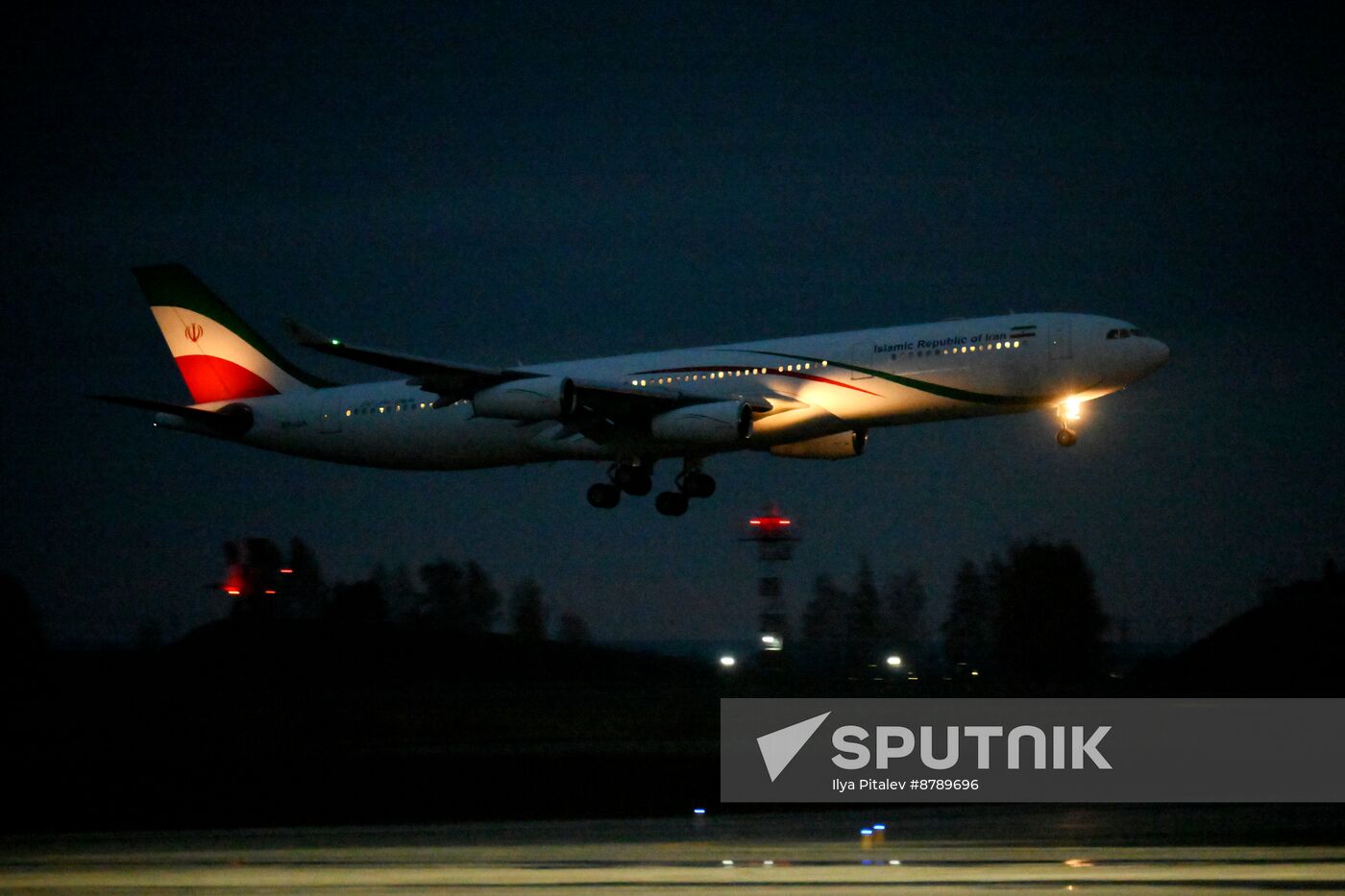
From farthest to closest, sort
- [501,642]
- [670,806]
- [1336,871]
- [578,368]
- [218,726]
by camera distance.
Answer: [501,642], [578,368], [218,726], [670,806], [1336,871]

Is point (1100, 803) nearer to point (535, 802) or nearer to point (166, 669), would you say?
point (535, 802)

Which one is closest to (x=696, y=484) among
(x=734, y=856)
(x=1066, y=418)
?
(x=1066, y=418)

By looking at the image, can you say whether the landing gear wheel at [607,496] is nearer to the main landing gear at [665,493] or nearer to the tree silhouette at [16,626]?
the main landing gear at [665,493]

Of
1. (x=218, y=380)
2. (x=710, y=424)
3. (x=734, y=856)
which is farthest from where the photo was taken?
(x=218, y=380)

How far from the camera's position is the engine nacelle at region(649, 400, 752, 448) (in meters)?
44.4

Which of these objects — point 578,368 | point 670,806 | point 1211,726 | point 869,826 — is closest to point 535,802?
point 670,806

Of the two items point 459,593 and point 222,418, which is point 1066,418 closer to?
point 222,418

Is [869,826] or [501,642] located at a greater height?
[501,642]

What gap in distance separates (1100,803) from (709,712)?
59.1 ft

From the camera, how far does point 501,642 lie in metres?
67.1

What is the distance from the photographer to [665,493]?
50.7 m

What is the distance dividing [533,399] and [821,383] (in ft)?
27.6

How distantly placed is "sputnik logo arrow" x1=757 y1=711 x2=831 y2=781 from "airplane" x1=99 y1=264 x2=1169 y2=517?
20.7 metres

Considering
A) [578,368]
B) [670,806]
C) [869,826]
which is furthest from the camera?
[578,368]
